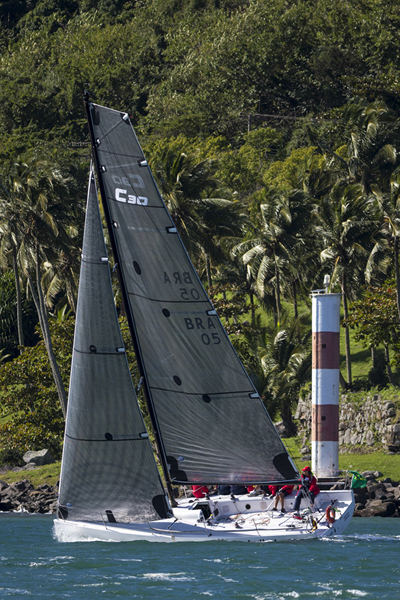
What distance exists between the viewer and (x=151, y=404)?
2772 centimetres

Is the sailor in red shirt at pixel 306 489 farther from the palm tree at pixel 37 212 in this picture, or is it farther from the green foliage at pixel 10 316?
the green foliage at pixel 10 316

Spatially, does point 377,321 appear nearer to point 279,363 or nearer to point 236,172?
point 279,363

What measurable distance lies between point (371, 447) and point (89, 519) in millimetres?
25370

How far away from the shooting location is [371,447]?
49281 millimetres

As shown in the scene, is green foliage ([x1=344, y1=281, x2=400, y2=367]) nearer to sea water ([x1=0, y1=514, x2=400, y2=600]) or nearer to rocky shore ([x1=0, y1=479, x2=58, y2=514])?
rocky shore ([x1=0, y1=479, x2=58, y2=514])

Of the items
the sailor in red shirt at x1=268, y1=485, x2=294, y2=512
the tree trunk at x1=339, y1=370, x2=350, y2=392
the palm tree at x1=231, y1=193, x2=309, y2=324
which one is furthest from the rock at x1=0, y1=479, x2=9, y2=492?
the sailor in red shirt at x1=268, y1=485, x2=294, y2=512

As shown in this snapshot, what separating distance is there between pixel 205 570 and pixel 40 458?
2975cm

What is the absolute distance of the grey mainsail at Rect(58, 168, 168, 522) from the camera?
27.2 meters

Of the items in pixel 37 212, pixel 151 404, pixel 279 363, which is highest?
pixel 37 212

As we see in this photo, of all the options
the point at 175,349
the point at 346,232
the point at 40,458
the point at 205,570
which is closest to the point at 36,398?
the point at 40,458

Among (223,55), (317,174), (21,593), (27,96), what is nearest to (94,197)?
(21,593)

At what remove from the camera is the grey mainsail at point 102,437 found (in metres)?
27.2

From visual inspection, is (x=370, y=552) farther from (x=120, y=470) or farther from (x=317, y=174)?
(x=317, y=174)

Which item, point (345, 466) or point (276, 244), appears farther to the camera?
point (276, 244)
